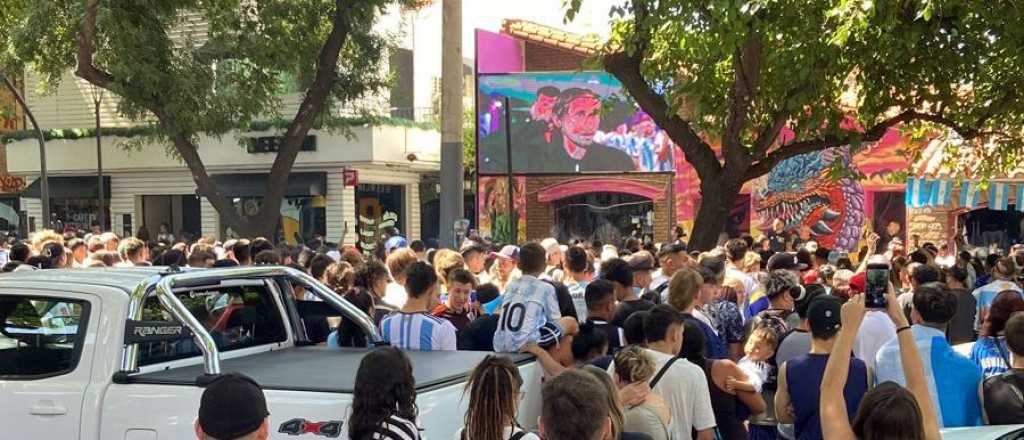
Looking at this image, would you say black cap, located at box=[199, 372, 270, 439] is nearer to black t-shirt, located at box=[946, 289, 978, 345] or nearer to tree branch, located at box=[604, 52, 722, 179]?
black t-shirt, located at box=[946, 289, 978, 345]

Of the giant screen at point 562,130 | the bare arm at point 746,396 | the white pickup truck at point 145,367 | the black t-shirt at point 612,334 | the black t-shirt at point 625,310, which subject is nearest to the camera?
the white pickup truck at point 145,367

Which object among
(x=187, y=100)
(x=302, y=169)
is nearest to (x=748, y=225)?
(x=302, y=169)

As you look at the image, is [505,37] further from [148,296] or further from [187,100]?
[148,296]

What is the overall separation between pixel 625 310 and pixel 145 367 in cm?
293

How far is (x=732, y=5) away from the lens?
8344mm

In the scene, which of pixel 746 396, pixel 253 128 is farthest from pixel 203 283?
pixel 253 128

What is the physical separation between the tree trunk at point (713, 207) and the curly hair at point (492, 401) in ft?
26.0

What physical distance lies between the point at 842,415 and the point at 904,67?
8507 millimetres

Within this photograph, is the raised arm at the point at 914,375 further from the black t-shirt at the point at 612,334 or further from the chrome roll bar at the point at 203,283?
the chrome roll bar at the point at 203,283

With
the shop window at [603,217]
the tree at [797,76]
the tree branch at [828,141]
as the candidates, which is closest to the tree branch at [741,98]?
the tree at [797,76]

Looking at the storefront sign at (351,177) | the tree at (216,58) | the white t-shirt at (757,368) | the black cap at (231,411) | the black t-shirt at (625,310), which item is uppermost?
the tree at (216,58)

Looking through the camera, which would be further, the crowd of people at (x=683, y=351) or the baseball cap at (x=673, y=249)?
the baseball cap at (x=673, y=249)

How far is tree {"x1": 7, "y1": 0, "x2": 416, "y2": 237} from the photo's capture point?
52.7 feet

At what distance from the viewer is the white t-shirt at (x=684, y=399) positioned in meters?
4.68
